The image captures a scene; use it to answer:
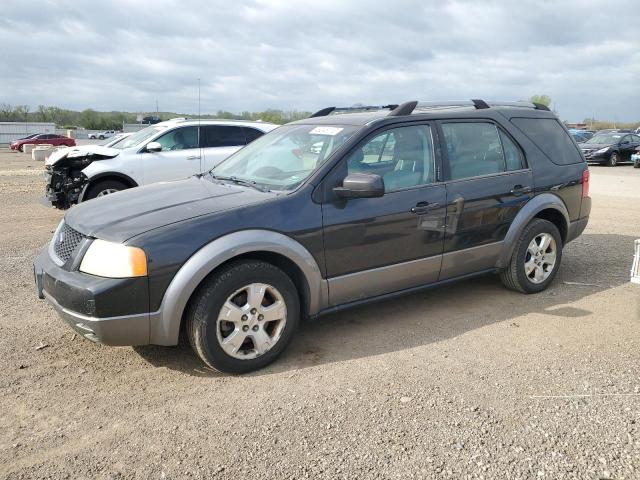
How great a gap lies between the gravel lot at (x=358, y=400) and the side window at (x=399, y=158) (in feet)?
3.95

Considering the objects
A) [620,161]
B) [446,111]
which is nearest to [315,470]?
[446,111]

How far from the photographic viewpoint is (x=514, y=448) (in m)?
2.88

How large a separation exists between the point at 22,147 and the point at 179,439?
4448 cm

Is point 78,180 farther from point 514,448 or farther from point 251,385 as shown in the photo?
point 514,448

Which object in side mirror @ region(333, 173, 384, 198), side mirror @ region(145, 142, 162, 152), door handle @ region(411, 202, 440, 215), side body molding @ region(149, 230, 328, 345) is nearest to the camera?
side body molding @ region(149, 230, 328, 345)

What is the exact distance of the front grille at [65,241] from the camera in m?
3.68

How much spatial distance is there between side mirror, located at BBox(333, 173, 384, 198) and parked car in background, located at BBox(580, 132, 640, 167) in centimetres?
2373

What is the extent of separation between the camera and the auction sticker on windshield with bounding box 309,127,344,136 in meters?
4.40

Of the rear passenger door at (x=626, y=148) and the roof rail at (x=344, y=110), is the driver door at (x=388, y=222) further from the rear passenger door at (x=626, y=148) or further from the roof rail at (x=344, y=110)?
the rear passenger door at (x=626, y=148)

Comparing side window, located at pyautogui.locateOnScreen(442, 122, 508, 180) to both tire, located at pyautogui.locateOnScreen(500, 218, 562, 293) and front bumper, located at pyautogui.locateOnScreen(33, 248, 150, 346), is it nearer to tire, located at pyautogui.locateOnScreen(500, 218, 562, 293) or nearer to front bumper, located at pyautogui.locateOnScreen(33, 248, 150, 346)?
tire, located at pyautogui.locateOnScreen(500, 218, 562, 293)

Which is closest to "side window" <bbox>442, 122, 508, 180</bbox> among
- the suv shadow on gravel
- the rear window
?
the rear window

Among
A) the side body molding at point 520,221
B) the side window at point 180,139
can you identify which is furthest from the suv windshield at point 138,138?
the side body molding at point 520,221

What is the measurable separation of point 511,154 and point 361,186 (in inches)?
79.3

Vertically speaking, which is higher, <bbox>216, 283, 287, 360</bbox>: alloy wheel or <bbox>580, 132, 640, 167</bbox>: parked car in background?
<bbox>580, 132, 640, 167</bbox>: parked car in background
